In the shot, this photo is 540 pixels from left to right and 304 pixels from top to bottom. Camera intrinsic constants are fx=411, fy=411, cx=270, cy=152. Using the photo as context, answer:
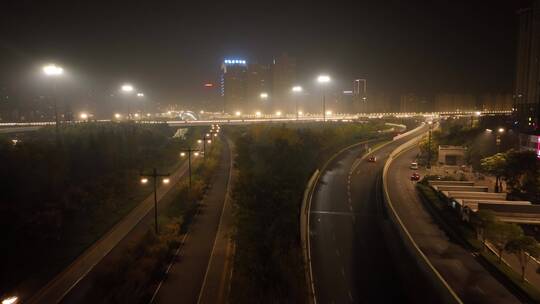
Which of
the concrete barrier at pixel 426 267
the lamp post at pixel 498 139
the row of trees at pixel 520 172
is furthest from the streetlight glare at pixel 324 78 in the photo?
the concrete barrier at pixel 426 267

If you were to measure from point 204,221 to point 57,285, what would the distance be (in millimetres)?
6335

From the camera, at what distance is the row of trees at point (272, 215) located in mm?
10578

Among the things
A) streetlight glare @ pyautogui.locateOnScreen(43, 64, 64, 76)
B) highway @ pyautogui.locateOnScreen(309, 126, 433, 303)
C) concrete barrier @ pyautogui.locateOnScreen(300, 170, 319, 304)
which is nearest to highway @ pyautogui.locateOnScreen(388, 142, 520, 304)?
highway @ pyautogui.locateOnScreen(309, 126, 433, 303)

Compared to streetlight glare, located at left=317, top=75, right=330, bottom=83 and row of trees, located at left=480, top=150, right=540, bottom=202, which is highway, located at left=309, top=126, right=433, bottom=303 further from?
streetlight glare, located at left=317, top=75, right=330, bottom=83

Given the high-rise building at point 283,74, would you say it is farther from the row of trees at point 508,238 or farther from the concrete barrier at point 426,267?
the row of trees at point 508,238

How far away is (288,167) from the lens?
24.9 metres

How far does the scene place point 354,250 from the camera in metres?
13.7

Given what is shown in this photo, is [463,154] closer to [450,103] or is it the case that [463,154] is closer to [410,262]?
[410,262]

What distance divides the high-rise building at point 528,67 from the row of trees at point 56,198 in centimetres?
4286

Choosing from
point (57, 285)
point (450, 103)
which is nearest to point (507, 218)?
point (57, 285)

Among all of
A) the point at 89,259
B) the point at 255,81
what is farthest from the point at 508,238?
the point at 255,81

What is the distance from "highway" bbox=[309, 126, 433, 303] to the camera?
36.5 ft

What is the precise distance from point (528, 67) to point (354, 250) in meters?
47.9

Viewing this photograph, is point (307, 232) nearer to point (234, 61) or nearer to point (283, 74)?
point (283, 74)
